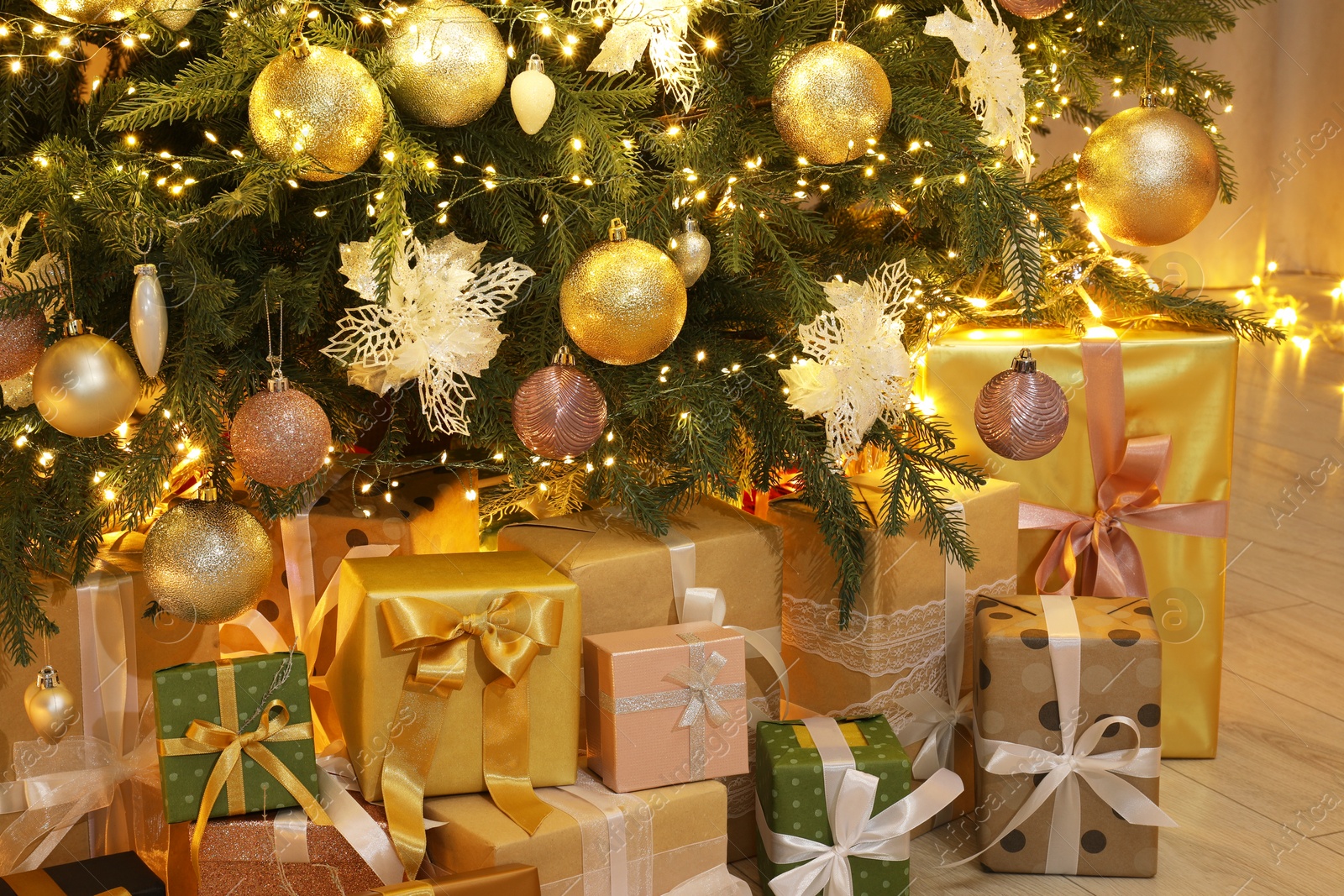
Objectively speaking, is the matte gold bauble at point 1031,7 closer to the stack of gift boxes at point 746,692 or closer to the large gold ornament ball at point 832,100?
the large gold ornament ball at point 832,100

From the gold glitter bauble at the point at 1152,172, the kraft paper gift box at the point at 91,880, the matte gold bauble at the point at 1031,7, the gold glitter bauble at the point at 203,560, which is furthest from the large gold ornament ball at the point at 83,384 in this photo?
the gold glitter bauble at the point at 1152,172

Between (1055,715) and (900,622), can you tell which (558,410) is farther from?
(1055,715)

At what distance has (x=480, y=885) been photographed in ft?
3.03

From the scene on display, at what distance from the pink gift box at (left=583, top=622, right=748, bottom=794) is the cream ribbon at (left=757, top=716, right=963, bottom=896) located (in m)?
0.08

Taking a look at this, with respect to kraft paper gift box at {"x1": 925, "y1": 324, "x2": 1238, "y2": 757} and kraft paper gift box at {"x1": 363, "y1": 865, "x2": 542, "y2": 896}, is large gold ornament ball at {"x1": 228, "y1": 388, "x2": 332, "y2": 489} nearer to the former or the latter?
kraft paper gift box at {"x1": 363, "y1": 865, "x2": 542, "y2": 896}

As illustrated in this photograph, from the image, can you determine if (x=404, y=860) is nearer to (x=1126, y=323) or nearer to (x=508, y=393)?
(x=508, y=393)

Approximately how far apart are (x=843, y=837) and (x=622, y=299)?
522mm

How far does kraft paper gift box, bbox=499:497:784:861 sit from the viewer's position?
1.15m

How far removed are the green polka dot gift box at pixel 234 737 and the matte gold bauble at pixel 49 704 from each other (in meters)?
0.10

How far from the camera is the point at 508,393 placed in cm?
112

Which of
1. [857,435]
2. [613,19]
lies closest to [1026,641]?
[857,435]

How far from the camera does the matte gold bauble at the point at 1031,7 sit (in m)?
1.08

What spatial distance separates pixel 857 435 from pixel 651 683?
286 millimetres

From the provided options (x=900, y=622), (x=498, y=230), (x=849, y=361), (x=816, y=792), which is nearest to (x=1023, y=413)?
(x=849, y=361)
